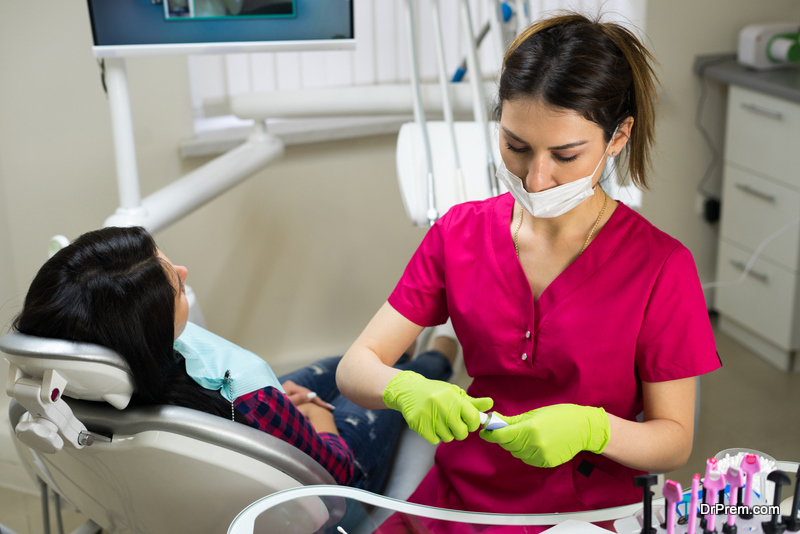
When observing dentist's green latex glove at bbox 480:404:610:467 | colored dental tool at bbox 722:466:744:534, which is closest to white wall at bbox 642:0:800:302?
dentist's green latex glove at bbox 480:404:610:467

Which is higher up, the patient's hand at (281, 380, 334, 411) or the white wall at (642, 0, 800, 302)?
the white wall at (642, 0, 800, 302)

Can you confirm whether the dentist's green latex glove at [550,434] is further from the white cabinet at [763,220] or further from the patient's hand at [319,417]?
the white cabinet at [763,220]

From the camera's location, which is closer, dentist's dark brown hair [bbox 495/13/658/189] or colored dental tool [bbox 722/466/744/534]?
colored dental tool [bbox 722/466/744/534]

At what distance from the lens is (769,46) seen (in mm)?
2398

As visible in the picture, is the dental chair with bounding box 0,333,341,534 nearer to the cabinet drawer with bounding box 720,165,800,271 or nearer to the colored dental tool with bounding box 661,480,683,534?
the colored dental tool with bounding box 661,480,683,534

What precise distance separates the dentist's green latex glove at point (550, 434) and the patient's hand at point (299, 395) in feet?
1.97

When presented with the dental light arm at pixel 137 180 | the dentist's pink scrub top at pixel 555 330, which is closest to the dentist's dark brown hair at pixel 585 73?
the dentist's pink scrub top at pixel 555 330

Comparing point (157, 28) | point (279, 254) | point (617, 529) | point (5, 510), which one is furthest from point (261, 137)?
point (617, 529)

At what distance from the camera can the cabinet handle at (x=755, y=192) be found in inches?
92.6

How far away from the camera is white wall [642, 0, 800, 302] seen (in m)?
2.50

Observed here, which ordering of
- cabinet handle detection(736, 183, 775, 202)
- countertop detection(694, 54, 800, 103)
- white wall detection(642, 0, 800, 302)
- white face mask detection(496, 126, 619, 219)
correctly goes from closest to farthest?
1. white face mask detection(496, 126, 619, 219)
2. countertop detection(694, 54, 800, 103)
3. cabinet handle detection(736, 183, 775, 202)
4. white wall detection(642, 0, 800, 302)

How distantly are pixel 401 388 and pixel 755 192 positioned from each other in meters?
1.86

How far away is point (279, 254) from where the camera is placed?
2.47 meters

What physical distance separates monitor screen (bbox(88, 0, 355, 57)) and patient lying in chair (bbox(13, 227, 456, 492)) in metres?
0.52
